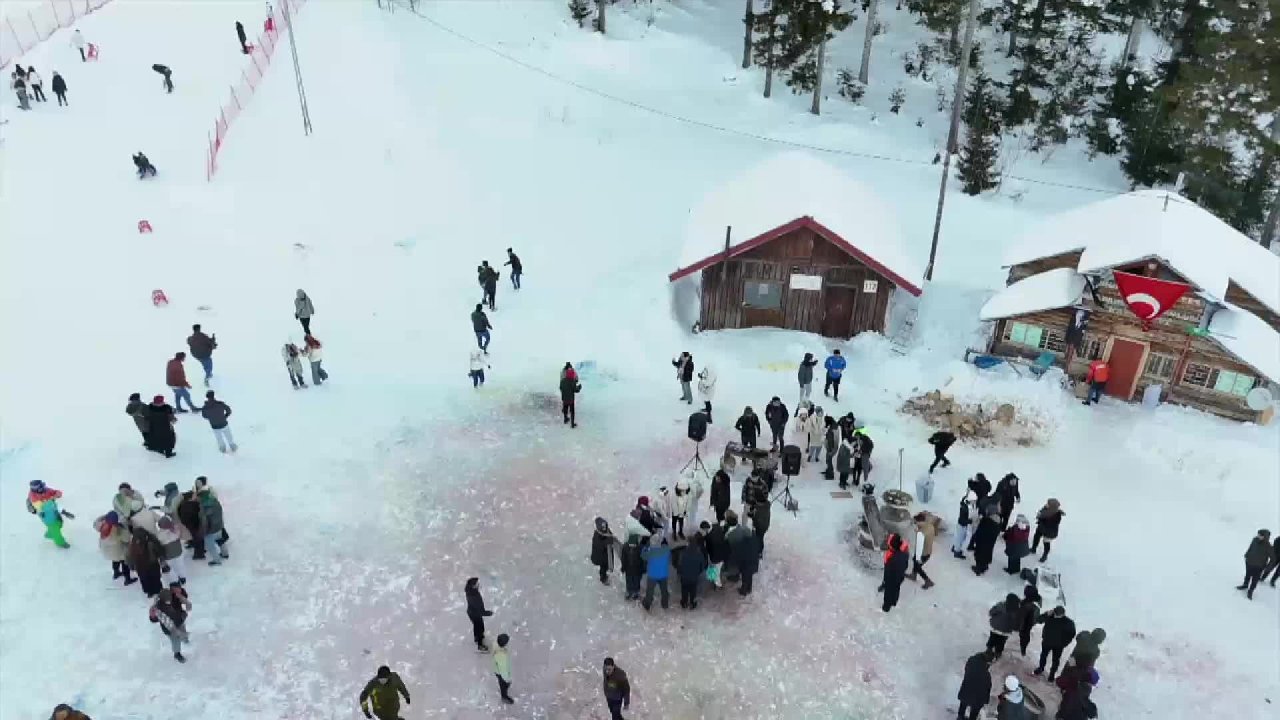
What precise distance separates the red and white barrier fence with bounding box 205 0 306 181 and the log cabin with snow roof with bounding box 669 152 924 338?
55.0 ft

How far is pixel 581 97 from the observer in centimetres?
3734

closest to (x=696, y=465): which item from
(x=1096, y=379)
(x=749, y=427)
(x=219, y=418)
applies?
(x=749, y=427)

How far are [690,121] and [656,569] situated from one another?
2733 cm

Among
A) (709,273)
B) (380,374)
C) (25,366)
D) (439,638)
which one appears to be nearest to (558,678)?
(439,638)

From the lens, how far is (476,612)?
12703mm

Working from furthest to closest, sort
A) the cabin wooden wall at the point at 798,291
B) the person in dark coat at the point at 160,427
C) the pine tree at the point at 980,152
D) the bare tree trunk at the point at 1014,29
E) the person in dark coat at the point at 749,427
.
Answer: the bare tree trunk at the point at 1014,29
the pine tree at the point at 980,152
the cabin wooden wall at the point at 798,291
the person in dark coat at the point at 749,427
the person in dark coat at the point at 160,427

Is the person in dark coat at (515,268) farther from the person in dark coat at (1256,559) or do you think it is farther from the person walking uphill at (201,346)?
the person in dark coat at (1256,559)

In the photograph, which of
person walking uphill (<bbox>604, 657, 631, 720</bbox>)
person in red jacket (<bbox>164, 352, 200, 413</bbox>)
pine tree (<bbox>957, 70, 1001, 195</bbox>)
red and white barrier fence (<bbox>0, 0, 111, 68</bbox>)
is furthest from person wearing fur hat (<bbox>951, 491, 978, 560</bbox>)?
red and white barrier fence (<bbox>0, 0, 111, 68</bbox>)

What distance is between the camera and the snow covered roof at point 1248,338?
19.4 metres

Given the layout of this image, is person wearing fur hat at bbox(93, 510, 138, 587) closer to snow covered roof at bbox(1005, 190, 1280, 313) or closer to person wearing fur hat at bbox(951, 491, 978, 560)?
person wearing fur hat at bbox(951, 491, 978, 560)

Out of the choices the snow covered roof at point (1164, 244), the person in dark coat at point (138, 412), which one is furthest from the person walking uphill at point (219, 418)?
the snow covered roof at point (1164, 244)

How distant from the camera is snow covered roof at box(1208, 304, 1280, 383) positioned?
1939cm

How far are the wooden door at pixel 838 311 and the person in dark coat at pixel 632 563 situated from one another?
467 inches

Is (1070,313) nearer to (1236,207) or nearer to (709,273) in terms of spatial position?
(709,273)
